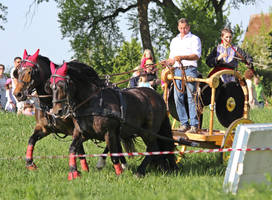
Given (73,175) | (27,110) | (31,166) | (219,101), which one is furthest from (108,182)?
(27,110)

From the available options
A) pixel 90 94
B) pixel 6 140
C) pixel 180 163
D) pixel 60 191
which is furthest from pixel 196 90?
pixel 6 140

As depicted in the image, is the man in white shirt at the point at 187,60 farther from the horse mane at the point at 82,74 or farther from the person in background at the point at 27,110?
the person in background at the point at 27,110

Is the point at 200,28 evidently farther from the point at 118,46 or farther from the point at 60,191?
the point at 60,191

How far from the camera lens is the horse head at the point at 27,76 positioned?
6938 mm

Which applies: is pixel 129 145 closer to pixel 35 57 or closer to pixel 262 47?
pixel 35 57

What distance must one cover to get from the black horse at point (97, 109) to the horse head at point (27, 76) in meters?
0.67

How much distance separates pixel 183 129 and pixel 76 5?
23298 millimetres

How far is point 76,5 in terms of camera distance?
2997 centimetres

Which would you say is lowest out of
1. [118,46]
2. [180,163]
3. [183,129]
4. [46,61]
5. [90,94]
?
[180,163]

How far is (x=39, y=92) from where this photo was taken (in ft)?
24.0

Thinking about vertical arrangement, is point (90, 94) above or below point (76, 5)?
below

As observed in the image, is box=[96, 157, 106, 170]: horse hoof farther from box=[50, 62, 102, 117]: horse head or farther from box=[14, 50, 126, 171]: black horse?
box=[50, 62, 102, 117]: horse head

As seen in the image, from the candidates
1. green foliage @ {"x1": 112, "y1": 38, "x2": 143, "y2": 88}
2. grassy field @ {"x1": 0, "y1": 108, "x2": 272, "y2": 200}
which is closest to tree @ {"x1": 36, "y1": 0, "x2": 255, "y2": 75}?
green foliage @ {"x1": 112, "y1": 38, "x2": 143, "y2": 88}

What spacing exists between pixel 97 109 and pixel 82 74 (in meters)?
0.55
